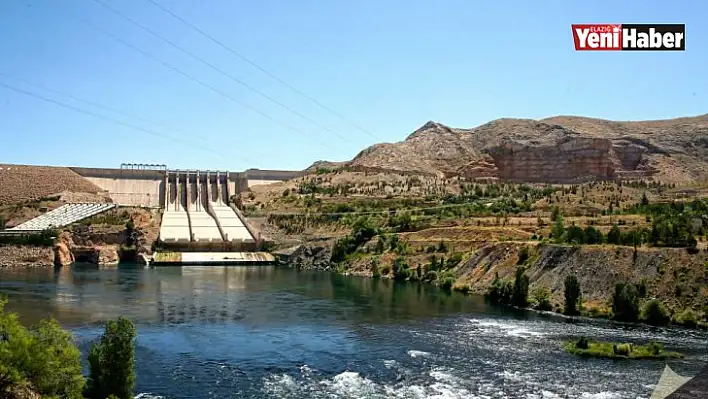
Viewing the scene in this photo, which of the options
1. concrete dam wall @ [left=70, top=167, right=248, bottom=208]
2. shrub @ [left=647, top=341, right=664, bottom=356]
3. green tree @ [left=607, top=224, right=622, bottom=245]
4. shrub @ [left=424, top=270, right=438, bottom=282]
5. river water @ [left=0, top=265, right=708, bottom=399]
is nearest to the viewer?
river water @ [left=0, top=265, right=708, bottom=399]

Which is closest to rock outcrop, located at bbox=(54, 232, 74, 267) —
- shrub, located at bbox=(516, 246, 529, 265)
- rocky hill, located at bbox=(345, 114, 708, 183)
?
shrub, located at bbox=(516, 246, 529, 265)

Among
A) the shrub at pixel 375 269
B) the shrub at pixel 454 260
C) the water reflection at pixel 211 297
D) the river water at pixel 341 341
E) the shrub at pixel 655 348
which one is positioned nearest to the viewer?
the river water at pixel 341 341

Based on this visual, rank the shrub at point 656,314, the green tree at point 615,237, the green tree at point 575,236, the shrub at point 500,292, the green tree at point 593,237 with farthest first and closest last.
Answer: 1. the green tree at point 575,236
2. the green tree at point 593,237
3. the green tree at point 615,237
4. the shrub at point 500,292
5. the shrub at point 656,314

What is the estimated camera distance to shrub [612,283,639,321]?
42.8m

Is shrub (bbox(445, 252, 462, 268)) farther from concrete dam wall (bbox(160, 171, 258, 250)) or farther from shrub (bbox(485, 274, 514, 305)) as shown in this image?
concrete dam wall (bbox(160, 171, 258, 250))

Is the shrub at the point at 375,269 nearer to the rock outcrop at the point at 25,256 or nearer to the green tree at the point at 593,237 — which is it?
the green tree at the point at 593,237

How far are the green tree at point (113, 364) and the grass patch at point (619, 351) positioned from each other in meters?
21.5

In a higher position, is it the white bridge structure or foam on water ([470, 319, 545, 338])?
the white bridge structure

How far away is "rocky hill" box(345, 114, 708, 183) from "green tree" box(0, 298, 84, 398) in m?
112

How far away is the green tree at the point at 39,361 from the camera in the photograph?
Result: 18984mm

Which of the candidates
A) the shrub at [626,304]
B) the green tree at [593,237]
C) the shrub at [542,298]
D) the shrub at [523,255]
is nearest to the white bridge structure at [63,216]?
the shrub at [523,255]

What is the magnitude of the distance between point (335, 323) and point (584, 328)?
1517 cm

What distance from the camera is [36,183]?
Result: 107250 millimetres

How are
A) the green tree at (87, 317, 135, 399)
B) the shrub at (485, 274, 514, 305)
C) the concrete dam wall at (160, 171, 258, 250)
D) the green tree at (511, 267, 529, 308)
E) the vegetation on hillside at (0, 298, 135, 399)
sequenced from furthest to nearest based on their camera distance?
the concrete dam wall at (160, 171, 258, 250) → the shrub at (485, 274, 514, 305) → the green tree at (511, 267, 529, 308) → the green tree at (87, 317, 135, 399) → the vegetation on hillside at (0, 298, 135, 399)
